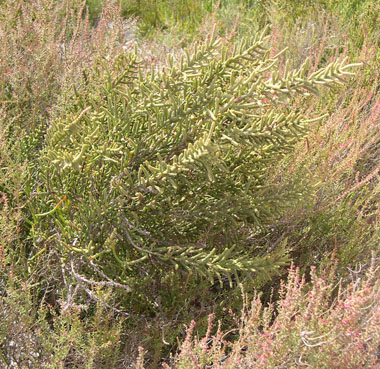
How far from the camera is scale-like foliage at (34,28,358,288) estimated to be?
1.50 meters

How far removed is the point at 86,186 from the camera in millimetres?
1824

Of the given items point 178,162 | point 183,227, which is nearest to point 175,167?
point 178,162

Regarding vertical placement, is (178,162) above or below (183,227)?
above

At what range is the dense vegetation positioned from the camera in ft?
4.87

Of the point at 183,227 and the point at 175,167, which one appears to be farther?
the point at 183,227

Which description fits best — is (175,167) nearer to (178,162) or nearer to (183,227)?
(178,162)

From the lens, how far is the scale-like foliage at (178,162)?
150 centimetres

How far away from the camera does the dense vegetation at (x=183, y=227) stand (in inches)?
58.5

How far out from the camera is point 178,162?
144 cm

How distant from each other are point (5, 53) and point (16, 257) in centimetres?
121

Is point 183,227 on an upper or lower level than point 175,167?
lower

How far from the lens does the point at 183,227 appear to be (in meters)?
1.90

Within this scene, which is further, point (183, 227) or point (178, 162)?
point (183, 227)

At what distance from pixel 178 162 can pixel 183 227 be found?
1.69 feet
